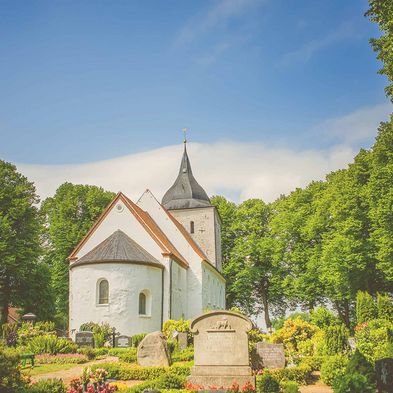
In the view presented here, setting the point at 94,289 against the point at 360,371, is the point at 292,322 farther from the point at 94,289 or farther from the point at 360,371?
the point at 94,289

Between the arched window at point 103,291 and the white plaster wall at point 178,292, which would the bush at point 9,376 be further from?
the white plaster wall at point 178,292

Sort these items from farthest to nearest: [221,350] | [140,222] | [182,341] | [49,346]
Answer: [140,222]
[182,341]
[49,346]
[221,350]

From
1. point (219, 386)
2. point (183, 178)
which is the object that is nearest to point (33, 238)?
point (183, 178)

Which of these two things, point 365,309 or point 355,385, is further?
point 365,309

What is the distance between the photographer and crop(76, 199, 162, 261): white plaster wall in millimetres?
28781

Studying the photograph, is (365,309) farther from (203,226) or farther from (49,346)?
(49,346)

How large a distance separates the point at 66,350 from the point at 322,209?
75.3 feet

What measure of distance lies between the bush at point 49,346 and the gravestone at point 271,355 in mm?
8873

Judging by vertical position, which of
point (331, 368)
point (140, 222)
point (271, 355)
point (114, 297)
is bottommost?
point (331, 368)

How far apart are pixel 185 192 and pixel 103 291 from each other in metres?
16.7

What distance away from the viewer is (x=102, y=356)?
65.0 feet

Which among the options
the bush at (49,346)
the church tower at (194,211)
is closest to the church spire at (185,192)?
the church tower at (194,211)

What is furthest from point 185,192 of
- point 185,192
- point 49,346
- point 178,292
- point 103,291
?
point 49,346

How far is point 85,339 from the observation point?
2161 cm
